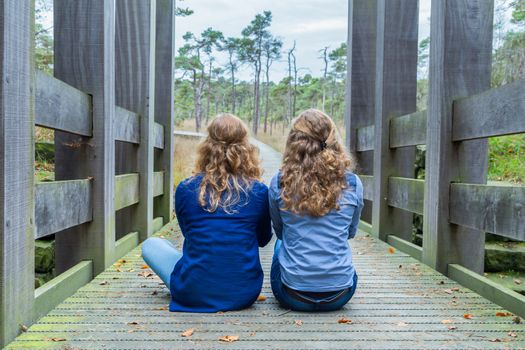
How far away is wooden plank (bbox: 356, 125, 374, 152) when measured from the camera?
20.1 feet

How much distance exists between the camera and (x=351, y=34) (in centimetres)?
683

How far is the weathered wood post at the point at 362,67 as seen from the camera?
22.1 ft

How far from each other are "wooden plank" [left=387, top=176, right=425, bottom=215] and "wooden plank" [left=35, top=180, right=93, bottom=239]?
269 cm

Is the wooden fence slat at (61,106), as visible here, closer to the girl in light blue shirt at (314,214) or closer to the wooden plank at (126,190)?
the wooden plank at (126,190)

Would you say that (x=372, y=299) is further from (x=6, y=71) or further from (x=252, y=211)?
(x=6, y=71)

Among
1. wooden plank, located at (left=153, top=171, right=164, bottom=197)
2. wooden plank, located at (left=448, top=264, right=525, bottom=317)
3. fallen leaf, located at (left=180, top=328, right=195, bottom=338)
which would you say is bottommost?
fallen leaf, located at (left=180, top=328, right=195, bottom=338)

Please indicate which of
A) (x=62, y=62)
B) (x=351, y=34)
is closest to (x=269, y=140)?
(x=351, y=34)

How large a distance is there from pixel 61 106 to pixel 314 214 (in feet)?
Result: 5.34

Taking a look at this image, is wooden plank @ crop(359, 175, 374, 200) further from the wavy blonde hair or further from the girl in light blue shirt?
the wavy blonde hair

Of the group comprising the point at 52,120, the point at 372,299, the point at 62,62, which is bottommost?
the point at 372,299

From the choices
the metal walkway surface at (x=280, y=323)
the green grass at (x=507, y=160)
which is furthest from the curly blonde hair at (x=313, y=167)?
the green grass at (x=507, y=160)

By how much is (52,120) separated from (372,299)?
2.18 meters

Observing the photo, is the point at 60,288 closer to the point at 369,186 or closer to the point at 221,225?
the point at 221,225

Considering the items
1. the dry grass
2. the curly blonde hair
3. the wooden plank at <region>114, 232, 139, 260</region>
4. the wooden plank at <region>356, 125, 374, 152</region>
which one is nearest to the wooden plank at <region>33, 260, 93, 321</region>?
the wooden plank at <region>114, 232, 139, 260</region>
